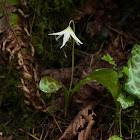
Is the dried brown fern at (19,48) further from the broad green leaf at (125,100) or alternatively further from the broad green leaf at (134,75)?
the broad green leaf at (134,75)

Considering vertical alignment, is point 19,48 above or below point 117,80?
above

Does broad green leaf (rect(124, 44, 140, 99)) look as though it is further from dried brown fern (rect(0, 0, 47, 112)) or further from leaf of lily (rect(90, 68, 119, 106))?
dried brown fern (rect(0, 0, 47, 112))

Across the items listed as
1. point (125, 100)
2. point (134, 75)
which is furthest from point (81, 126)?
point (134, 75)

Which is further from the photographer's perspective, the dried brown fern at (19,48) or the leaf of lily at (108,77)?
the dried brown fern at (19,48)

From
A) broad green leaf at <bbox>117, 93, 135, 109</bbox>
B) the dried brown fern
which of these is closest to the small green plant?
broad green leaf at <bbox>117, 93, 135, 109</bbox>

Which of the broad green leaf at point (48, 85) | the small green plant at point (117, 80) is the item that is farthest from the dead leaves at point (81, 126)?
the broad green leaf at point (48, 85)

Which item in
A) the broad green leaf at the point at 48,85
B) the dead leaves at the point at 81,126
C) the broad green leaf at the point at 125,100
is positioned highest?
the broad green leaf at the point at 48,85

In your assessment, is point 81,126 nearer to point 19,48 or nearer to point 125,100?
point 125,100
